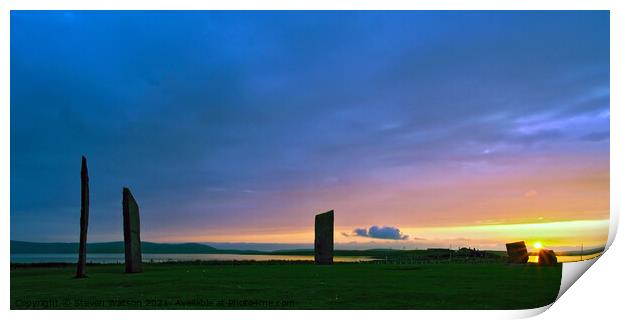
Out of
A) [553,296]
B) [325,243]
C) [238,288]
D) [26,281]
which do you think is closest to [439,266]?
[325,243]

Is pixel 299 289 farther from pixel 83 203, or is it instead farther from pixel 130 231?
pixel 83 203

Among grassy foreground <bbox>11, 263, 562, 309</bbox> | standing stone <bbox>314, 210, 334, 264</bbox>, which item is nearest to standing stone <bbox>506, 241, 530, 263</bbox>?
grassy foreground <bbox>11, 263, 562, 309</bbox>

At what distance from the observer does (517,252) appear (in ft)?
62.7

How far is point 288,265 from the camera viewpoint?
2045 cm

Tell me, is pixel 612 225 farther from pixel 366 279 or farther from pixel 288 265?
pixel 288 265

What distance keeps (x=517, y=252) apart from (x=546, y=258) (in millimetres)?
1326

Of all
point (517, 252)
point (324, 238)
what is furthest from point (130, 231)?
point (517, 252)

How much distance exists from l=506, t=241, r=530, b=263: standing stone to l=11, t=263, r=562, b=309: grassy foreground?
4.19 ft

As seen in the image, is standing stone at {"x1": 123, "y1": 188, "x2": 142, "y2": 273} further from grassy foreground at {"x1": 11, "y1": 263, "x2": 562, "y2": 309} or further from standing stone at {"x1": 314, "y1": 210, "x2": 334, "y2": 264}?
standing stone at {"x1": 314, "y1": 210, "x2": 334, "y2": 264}

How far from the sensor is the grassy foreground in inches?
495

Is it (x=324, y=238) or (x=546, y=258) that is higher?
(x=324, y=238)

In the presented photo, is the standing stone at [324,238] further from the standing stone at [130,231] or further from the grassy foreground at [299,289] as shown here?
the standing stone at [130,231]

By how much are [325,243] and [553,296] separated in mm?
8943
